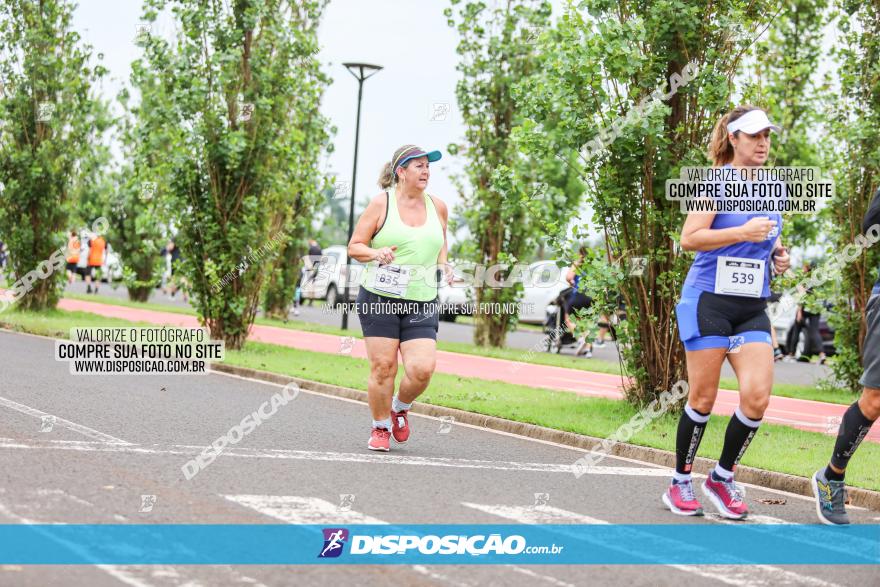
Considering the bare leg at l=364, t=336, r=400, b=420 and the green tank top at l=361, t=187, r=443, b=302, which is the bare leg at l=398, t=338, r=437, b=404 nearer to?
the bare leg at l=364, t=336, r=400, b=420

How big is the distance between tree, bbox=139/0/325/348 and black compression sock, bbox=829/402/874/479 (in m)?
11.1

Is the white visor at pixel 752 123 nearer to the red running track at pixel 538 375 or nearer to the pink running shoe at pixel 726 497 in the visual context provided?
the pink running shoe at pixel 726 497

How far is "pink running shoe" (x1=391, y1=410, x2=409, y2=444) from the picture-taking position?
9.03 metres

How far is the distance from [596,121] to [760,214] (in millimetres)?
4582

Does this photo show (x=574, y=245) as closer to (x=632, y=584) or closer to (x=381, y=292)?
(x=381, y=292)

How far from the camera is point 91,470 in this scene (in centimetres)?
741

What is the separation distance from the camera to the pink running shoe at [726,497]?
22.6ft

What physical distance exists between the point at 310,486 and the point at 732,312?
2625 millimetres

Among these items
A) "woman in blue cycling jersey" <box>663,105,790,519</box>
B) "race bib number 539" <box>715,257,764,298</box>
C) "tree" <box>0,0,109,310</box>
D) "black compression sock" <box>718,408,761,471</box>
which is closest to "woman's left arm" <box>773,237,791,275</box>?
"woman in blue cycling jersey" <box>663,105,790,519</box>

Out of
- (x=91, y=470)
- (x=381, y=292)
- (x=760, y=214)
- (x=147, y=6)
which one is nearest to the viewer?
(x=760, y=214)

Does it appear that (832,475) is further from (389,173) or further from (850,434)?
(389,173)

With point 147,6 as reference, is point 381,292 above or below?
below

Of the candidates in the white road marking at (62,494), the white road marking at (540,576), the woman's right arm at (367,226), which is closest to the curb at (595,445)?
the woman's right arm at (367,226)

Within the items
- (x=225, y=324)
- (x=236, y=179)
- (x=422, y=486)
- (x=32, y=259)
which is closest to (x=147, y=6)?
(x=236, y=179)
